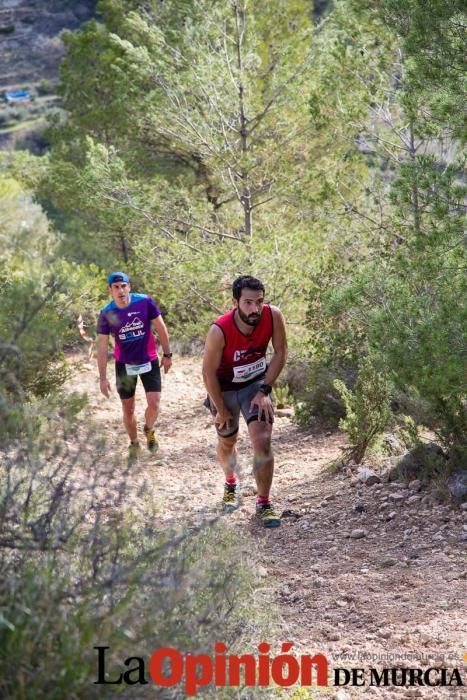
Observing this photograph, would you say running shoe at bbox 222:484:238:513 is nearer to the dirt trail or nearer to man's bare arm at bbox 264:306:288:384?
the dirt trail

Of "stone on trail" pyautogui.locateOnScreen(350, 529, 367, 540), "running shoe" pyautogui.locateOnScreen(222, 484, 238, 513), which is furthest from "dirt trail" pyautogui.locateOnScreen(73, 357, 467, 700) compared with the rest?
"running shoe" pyautogui.locateOnScreen(222, 484, 238, 513)

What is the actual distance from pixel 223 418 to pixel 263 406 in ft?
1.16

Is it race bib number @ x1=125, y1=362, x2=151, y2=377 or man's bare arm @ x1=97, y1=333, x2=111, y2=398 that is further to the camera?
race bib number @ x1=125, y1=362, x2=151, y2=377

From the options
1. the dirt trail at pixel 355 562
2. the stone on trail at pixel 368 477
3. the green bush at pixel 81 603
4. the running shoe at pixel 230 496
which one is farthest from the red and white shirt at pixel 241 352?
the green bush at pixel 81 603

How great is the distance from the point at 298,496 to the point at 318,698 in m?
3.15

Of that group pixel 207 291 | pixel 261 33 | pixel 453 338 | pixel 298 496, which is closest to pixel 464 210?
pixel 453 338

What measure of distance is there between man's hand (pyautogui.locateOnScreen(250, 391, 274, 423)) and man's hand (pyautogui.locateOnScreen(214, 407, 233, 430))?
0.24m

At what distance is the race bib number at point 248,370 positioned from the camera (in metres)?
5.73

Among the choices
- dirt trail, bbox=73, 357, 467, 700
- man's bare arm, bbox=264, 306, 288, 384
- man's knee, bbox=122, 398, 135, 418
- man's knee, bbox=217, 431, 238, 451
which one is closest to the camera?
dirt trail, bbox=73, 357, 467, 700

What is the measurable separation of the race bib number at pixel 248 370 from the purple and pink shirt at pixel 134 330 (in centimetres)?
165

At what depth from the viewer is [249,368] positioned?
18.8 feet

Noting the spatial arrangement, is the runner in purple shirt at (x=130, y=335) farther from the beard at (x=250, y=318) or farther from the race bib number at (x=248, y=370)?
the beard at (x=250, y=318)

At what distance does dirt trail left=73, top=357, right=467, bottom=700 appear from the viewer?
3879 millimetres

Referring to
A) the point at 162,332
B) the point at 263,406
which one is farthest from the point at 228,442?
the point at 162,332
